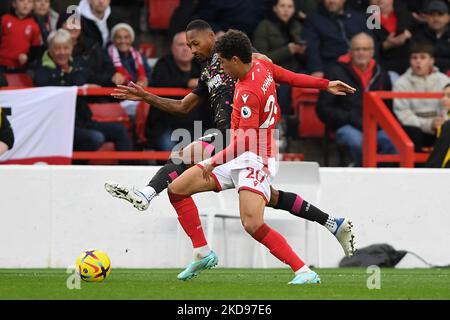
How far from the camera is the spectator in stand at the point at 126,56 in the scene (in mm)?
15328

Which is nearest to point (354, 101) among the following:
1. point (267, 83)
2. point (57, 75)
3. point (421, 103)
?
point (421, 103)

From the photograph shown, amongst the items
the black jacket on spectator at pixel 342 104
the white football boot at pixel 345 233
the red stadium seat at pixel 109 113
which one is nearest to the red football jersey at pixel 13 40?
the red stadium seat at pixel 109 113

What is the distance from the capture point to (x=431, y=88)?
15.8 m

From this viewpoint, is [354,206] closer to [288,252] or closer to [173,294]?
[288,252]

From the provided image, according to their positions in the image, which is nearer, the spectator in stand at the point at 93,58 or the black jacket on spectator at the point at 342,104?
the spectator in stand at the point at 93,58

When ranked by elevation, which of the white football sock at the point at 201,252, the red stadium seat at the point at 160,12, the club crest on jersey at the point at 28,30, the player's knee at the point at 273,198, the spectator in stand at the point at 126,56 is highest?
the red stadium seat at the point at 160,12

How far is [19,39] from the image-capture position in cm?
1548

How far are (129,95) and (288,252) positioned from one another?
2.19m

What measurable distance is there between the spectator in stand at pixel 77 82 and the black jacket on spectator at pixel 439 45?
4.65 metres

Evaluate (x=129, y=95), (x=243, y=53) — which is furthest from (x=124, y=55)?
(x=243, y=53)

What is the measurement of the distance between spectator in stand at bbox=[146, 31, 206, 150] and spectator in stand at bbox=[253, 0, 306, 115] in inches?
45.0

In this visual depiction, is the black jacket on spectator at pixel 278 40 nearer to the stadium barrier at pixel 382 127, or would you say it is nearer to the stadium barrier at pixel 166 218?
the stadium barrier at pixel 382 127

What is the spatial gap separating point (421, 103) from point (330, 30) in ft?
5.76

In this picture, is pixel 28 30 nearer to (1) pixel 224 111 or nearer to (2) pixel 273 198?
(1) pixel 224 111
